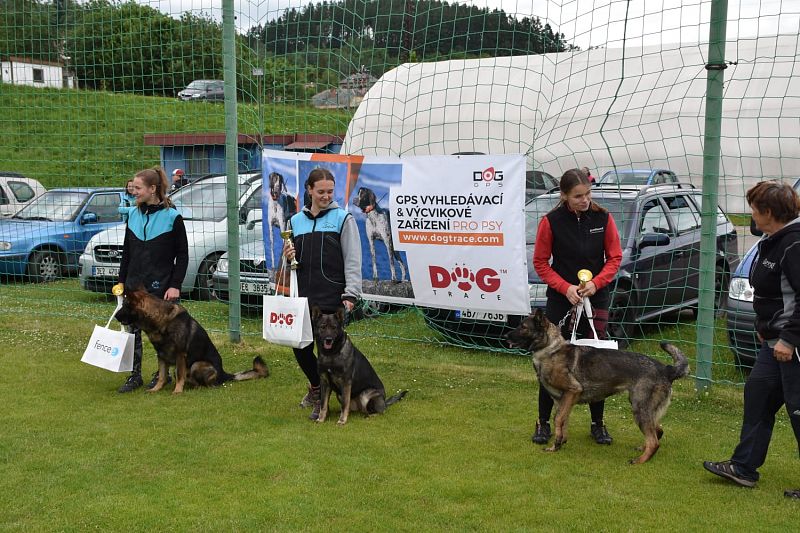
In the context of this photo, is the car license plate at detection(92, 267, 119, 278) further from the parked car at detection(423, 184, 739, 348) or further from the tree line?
the parked car at detection(423, 184, 739, 348)

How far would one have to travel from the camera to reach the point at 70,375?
24.3ft

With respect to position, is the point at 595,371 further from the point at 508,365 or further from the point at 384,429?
the point at 508,365

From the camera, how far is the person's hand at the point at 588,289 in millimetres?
5102

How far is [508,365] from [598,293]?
2513mm

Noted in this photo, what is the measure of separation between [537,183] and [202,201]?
502 centimetres

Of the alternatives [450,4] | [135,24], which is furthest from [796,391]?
[135,24]

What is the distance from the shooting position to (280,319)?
5824mm

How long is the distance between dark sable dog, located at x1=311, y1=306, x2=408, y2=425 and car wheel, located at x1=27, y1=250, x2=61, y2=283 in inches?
310

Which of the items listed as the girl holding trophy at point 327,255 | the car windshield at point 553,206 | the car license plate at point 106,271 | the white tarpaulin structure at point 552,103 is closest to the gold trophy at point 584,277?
the girl holding trophy at point 327,255

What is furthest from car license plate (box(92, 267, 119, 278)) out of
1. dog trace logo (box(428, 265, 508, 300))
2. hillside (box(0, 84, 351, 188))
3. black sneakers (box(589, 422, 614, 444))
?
black sneakers (box(589, 422, 614, 444))

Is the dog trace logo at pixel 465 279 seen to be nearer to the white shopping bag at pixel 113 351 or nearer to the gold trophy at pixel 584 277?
the gold trophy at pixel 584 277

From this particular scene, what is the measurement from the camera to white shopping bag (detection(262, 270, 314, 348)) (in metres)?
5.74

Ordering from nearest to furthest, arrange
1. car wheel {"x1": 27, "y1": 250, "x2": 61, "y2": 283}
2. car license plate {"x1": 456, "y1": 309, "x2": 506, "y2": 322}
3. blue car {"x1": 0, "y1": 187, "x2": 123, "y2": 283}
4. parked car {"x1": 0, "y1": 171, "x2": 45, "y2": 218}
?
car license plate {"x1": 456, "y1": 309, "x2": 506, "y2": 322} < car wheel {"x1": 27, "y1": 250, "x2": 61, "y2": 283} < blue car {"x1": 0, "y1": 187, "x2": 123, "y2": 283} < parked car {"x1": 0, "y1": 171, "x2": 45, "y2": 218}

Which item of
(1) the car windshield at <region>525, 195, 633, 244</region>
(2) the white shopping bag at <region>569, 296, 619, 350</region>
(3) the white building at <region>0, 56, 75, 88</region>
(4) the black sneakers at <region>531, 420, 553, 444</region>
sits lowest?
(4) the black sneakers at <region>531, 420, 553, 444</region>
